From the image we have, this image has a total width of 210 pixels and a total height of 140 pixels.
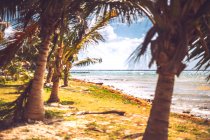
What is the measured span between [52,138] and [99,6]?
3.57 meters

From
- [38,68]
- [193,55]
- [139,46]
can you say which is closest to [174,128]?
[193,55]

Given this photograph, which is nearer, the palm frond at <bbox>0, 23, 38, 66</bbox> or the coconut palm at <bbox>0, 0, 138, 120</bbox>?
the coconut palm at <bbox>0, 0, 138, 120</bbox>

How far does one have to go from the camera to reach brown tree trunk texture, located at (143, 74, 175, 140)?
6070 millimetres

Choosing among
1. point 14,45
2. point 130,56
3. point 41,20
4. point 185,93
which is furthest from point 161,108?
point 185,93

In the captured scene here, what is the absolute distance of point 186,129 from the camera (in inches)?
428

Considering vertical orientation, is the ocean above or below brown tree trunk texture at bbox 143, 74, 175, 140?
below

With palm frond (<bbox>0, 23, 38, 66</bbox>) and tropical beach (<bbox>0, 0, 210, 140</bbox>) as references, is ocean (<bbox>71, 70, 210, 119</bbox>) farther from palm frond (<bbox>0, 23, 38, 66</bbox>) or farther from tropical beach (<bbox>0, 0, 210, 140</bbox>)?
palm frond (<bbox>0, 23, 38, 66</bbox>)

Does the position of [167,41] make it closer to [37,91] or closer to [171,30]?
[171,30]

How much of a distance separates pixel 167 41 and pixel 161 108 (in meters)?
1.27

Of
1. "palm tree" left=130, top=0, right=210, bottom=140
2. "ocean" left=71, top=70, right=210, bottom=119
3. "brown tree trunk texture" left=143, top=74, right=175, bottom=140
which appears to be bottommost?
"ocean" left=71, top=70, right=210, bottom=119

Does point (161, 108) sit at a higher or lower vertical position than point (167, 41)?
lower

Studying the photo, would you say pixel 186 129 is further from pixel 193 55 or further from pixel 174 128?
pixel 193 55

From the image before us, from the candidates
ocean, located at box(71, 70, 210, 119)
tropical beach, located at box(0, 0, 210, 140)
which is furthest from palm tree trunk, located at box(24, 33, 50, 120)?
ocean, located at box(71, 70, 210, 119)

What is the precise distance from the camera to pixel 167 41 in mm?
5762
